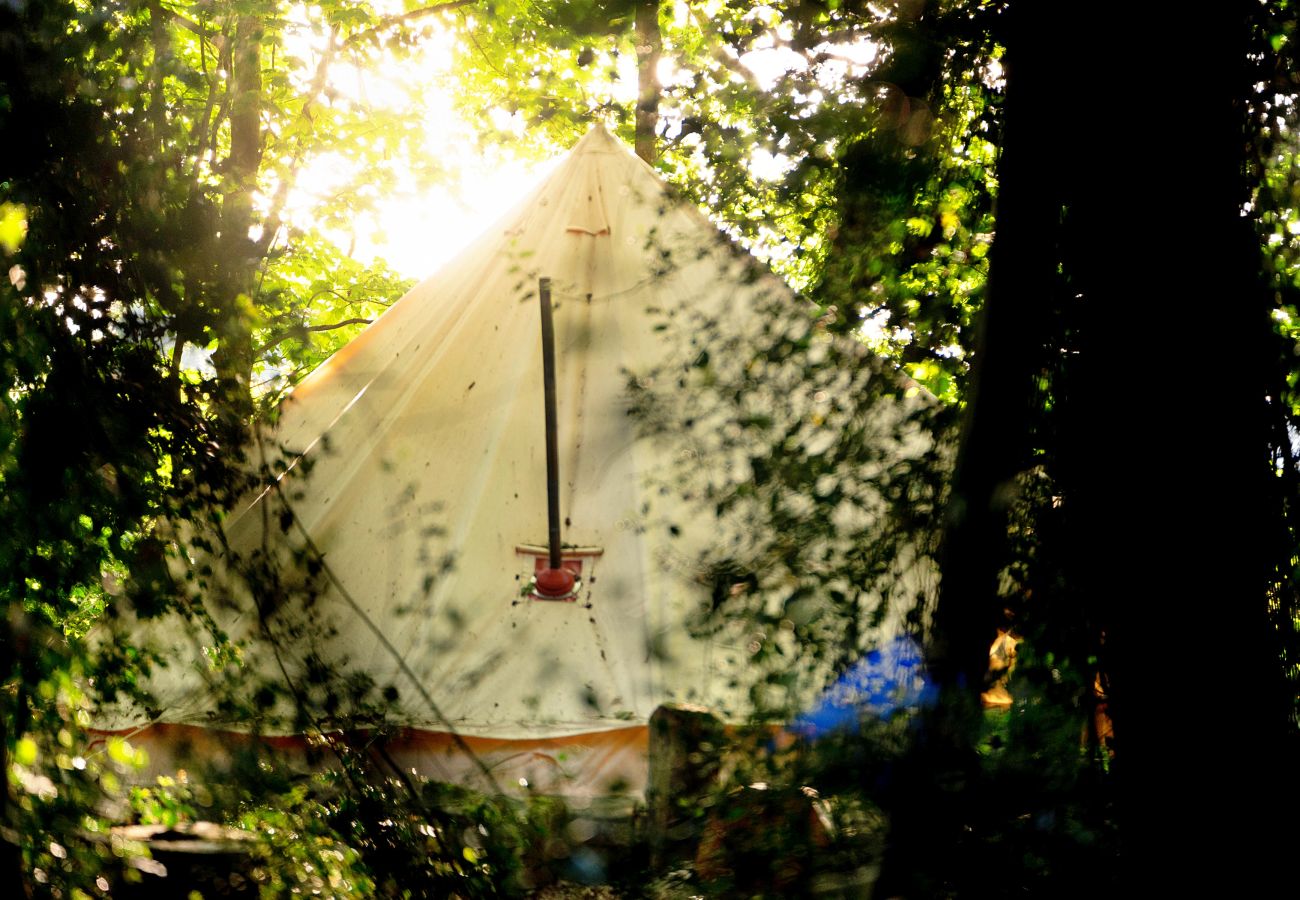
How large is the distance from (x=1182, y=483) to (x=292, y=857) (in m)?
2.79

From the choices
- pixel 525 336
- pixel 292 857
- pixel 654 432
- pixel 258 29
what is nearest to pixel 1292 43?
pixel 654 432

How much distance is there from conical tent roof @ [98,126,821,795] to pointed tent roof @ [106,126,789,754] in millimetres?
12

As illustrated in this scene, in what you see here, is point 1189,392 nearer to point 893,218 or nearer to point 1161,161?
point 1161,161

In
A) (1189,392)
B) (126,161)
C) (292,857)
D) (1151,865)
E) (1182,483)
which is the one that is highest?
(126,161)

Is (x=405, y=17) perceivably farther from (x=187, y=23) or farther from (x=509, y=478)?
(x=509, y=478)

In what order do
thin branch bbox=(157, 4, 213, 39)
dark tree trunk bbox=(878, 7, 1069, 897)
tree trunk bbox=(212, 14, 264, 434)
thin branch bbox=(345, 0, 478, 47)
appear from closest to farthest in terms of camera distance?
dark tree trunk bbox=(878, 7, 1069, 897)
tree trunk bbox=(212, 14, 264, 434)
thin branch bbox=(157, 4, 213, 39)
thin branch bbox=(345, 0, 478, 47)

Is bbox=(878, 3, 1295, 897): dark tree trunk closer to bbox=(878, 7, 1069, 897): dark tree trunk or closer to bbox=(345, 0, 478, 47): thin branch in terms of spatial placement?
bbox=(878, 7, 1069, 897): dark tree trunk

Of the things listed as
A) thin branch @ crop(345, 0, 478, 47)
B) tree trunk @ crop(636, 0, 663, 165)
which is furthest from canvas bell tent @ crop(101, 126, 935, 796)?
thin branch @ crop(345, 0, 478, 47)

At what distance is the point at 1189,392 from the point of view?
1.96 metres

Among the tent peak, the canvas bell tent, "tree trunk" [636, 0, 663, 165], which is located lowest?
the canvas bell tent

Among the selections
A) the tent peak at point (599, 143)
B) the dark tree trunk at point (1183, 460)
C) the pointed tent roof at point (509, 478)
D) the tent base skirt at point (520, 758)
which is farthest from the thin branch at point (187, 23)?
the dark tree trunk at point (1183, 460)

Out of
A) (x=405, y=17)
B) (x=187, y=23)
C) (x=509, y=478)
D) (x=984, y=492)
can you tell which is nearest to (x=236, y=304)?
(x=509, y=478)

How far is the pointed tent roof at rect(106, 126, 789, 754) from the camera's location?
4.61m

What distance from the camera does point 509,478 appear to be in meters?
5.33
